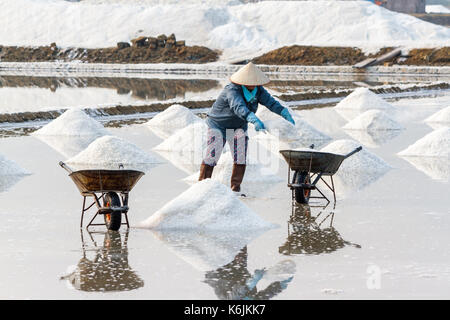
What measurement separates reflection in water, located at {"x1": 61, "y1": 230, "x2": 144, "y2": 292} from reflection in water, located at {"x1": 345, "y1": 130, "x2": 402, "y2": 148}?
6607 mm

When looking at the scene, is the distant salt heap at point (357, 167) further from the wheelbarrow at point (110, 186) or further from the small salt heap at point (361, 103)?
the small salt heap at point (361, 103)

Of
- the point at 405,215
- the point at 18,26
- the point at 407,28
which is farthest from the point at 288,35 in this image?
the point at 405,215

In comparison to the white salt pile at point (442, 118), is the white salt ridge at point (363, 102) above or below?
below

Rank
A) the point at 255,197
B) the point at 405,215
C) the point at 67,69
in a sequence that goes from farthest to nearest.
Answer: the point at 67,69 < the point at 255,197 < the point at 405,215

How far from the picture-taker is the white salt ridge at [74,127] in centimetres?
1223

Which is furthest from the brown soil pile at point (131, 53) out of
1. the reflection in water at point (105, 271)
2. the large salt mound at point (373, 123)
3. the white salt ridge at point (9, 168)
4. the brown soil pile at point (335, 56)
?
the reflection in water at point (105, 271)

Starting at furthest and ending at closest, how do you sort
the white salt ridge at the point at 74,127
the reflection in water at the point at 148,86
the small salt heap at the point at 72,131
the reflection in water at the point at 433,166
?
the reflection in water at the point at 148,86 < the white salt ridge at the point at 74,127 < the small salt heap at the point at 72,131 < the reflection in water at the point at 433,166

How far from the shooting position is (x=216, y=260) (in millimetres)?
5199

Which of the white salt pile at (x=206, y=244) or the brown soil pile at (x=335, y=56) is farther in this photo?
the brown soil pile at (x=335, y=56)

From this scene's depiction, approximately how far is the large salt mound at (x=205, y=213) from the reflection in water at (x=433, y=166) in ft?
9.87

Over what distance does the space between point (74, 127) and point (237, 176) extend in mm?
5237

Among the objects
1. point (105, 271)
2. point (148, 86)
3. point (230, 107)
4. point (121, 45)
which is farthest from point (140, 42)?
point (105, 271)

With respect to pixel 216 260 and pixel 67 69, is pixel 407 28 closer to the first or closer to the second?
pixel 67 69
